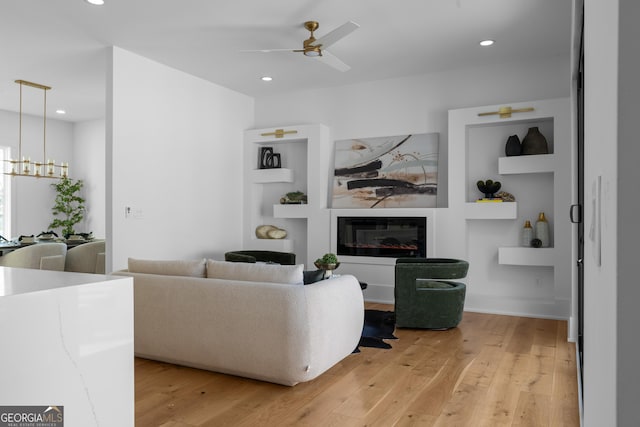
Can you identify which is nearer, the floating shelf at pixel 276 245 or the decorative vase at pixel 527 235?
the decorative vase at pixel 527 235

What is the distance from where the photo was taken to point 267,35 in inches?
193

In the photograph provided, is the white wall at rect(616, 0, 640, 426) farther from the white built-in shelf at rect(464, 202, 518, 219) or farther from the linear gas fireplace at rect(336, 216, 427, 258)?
the linear gas fireplace at rect(336, 216, 427, 258)

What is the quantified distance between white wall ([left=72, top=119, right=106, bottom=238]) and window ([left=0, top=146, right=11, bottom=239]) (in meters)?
1.17

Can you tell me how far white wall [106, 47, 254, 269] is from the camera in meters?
5.18

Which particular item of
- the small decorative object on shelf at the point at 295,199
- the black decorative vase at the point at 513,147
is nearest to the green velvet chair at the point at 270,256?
the small decorative object on shelf at the point at 295,199

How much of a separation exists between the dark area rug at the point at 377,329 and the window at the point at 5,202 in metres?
6.48

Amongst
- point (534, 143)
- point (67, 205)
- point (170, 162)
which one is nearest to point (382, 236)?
point (534, 143)

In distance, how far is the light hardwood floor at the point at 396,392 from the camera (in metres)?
2.66

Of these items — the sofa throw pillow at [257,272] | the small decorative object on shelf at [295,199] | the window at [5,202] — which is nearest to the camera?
the sofa throw pillow at [257,272]

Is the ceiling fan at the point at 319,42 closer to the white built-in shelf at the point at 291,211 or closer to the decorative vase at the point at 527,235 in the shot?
the white built-in shelf at the point at 291,211

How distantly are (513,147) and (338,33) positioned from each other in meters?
2.56

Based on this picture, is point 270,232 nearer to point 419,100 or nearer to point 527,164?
point 419,100

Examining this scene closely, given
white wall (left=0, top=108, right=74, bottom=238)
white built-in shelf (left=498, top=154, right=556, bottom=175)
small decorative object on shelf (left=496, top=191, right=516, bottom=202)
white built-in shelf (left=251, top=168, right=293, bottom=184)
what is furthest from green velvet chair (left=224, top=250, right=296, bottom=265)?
white wall (left=0, top=108, right=74, bottom=238)

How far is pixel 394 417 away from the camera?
267 cm
